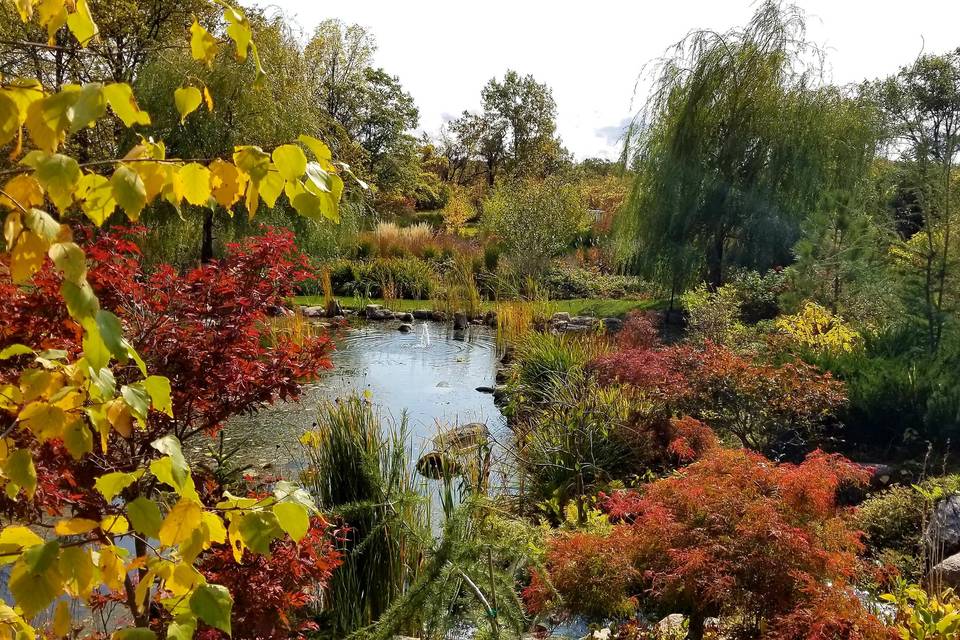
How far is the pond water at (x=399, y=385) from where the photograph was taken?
642cm

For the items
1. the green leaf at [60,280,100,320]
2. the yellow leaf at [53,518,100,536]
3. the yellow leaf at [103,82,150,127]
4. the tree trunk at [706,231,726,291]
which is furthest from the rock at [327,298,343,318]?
the green leaf at [60,280,100,320]

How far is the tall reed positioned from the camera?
131 inches

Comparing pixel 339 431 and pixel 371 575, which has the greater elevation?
pixel 339 431

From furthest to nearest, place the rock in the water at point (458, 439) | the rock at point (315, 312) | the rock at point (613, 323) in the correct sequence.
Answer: the rock at point (315, 312) → the rock at point (613, 323) → the rock in the water at point (458, 439)

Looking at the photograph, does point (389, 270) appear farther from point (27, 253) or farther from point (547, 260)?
point (27, 253)

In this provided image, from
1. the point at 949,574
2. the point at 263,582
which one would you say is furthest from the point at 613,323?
the point at 263,582

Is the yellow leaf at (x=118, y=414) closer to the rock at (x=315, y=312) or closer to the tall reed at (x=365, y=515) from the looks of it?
the tall reed at (x=365, y=515)

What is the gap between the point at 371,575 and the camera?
3451 mm

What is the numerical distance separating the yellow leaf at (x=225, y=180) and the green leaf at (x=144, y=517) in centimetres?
47

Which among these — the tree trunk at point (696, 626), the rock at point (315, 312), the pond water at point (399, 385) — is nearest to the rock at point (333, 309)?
the rock at point (315, 312)

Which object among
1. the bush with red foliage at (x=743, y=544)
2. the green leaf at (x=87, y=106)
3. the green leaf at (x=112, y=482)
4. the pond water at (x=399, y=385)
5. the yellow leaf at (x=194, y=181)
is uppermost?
the green leaf at (x=87, y=106)

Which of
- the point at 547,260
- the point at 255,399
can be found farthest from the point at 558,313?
the point at 255,399

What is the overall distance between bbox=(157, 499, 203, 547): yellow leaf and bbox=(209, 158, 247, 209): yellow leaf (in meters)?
0.47

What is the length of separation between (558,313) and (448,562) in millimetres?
10094
